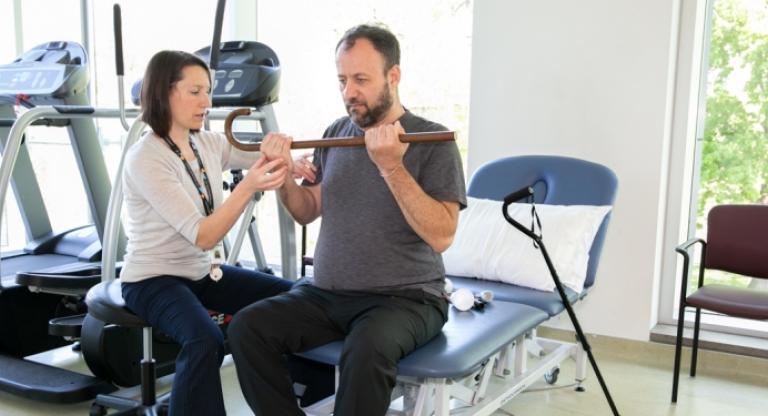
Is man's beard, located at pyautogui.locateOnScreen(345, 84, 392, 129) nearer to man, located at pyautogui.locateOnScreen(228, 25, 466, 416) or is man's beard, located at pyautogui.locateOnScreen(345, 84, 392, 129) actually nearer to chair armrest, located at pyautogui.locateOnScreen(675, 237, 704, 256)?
man, located at pyautogui.locateOnScreen(228, 25, 466, 416)

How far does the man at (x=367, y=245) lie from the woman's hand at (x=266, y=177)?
1.3 inches

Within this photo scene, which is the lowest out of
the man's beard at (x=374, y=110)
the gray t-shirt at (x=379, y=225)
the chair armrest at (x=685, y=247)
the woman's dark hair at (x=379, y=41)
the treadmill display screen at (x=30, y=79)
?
the chair armrest at (x=685, y=247)

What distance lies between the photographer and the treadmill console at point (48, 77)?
3098 millimetres

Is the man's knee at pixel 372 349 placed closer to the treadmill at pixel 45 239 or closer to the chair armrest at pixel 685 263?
the treadmill at pixel 45 239

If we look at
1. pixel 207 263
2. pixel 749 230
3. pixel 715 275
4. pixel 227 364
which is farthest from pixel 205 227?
pixel 715 275

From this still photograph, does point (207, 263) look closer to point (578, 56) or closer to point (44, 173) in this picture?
point (578, 56)

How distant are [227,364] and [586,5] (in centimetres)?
237

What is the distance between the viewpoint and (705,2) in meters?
3.34

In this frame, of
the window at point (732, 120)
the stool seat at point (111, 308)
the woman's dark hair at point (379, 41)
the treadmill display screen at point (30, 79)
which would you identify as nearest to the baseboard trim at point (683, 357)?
the window at point (732, 120)

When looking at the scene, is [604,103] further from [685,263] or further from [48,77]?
[48,77]

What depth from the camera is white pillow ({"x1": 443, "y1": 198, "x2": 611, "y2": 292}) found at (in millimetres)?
2641

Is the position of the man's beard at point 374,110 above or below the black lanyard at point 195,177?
above

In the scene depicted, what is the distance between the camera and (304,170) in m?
2.11

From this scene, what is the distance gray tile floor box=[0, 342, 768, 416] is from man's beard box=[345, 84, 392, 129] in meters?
1.27
